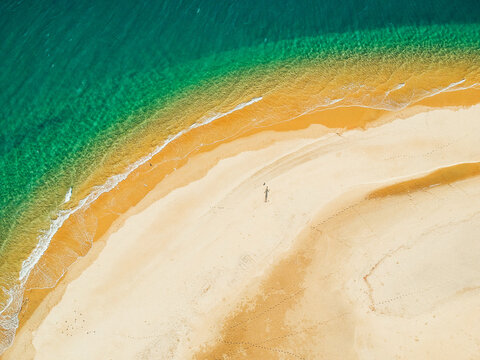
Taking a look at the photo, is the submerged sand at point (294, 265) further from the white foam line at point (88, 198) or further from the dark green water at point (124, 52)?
the dark green water at point (124, 52)

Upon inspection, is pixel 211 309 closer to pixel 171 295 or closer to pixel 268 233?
pixel 171 295

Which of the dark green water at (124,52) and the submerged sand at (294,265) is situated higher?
the dark green water at (124,52)

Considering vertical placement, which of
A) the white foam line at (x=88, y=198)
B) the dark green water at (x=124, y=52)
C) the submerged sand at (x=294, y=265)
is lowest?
the submerged sand at (x=294, y=265)

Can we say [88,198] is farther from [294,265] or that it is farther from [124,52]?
[294,265]

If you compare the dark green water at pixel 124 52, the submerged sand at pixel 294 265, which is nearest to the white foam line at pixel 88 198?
the dark green water at pixel 124 52

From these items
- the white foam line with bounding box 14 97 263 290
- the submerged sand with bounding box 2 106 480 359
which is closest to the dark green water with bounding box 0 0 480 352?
the white foam line with bounding box 14 97 263 290

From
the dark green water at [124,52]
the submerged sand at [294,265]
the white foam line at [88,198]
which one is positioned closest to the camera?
the submerged sand at [294,265]

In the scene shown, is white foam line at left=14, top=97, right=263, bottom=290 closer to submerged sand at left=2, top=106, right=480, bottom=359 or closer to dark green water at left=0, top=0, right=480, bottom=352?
dark green water at left=0, top=0, right=480, bottom=352
